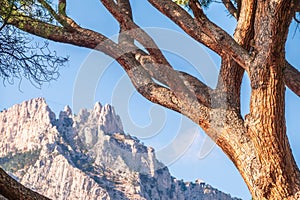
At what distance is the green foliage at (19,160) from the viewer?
287ft

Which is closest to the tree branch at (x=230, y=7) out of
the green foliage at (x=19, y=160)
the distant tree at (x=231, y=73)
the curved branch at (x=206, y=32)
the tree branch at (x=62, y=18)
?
the distant tree at (x=231, y=73)

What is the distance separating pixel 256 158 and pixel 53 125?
9543 cm

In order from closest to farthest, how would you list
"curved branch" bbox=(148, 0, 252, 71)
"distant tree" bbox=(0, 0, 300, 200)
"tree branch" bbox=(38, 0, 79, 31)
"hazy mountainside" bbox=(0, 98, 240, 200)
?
"distant tree" bbox=(0, 0, 300, 200), "curved branch" bbox=(148, 0, 252, 71), "tree branch" bbox=(38, 0, 79, 31), "hazy mountainside" bbox=(0, 98, 240, 200)

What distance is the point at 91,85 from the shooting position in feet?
16.4

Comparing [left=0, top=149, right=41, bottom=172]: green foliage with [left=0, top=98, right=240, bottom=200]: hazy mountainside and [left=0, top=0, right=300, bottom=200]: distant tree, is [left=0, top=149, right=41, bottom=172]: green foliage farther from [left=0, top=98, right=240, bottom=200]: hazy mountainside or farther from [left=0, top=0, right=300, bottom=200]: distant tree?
[left=0, top=0, right=300, bottom=200]: distant tree

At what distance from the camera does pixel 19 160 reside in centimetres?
9125

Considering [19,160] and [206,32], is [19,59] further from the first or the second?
[19,160]

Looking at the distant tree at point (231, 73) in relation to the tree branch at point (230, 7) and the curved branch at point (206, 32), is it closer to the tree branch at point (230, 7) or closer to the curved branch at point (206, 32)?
the curved branch at point (206, 32)

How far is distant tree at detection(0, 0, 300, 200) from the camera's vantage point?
145 inches

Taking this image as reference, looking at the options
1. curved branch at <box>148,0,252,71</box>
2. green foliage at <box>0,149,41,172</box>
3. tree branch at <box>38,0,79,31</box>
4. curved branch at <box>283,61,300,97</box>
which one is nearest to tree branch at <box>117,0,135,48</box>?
curved branch at <box>148,0,252,71</box>

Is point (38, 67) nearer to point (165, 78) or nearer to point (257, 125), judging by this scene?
point (165, 78)

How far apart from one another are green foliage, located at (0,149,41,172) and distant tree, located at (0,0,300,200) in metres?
83.1

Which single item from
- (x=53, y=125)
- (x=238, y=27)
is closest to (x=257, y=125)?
(x=238, y=27)

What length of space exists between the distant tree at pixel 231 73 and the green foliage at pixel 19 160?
273 feet
